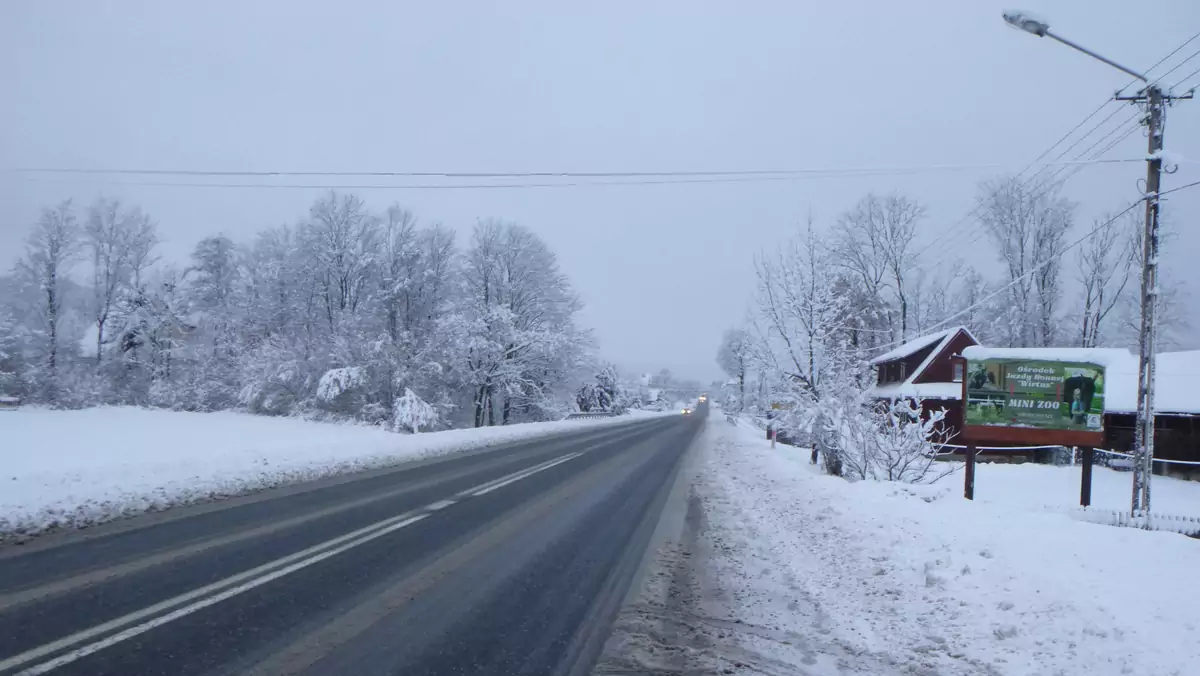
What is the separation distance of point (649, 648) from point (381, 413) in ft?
110

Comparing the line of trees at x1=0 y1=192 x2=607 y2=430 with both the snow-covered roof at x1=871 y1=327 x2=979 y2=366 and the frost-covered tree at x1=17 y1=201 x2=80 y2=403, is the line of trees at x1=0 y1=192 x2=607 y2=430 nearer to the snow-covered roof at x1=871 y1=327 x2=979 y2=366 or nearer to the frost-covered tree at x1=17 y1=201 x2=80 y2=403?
the frost-covered tree at x1=17 y1=201 x2=80 y2=403

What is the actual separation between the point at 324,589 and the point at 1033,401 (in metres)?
12.7

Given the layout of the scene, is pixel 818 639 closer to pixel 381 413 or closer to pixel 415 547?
pixel 415 547

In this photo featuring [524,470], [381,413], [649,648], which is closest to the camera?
[649,648]

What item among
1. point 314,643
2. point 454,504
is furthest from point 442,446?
point 314,643

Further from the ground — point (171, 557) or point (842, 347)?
point (842, 347)

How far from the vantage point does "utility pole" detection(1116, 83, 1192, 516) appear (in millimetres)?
10930

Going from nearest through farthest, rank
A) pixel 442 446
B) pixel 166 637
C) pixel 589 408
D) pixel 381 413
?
1. pixel 166 637
2. pixel 442 446
3. pixel 381 413
4. pixel 589 408

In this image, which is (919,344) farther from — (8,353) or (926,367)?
(8,353)

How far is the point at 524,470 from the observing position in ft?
59.1

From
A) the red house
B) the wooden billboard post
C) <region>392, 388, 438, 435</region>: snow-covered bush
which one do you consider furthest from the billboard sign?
<region>392, 388, 438, 435</region>: snow-covered bush

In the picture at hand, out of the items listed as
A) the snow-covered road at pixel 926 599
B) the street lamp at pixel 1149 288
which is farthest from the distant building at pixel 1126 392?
the snow-covered road at pixel 926 599

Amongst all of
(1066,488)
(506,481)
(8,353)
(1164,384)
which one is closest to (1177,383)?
(1164,384)

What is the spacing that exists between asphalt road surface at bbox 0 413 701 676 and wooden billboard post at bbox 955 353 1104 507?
→ 707 centimetres
